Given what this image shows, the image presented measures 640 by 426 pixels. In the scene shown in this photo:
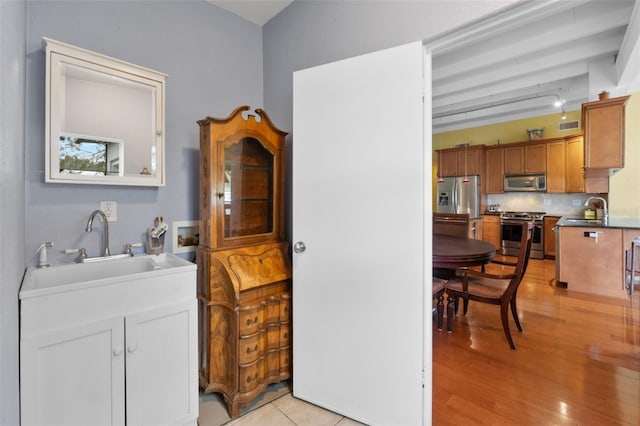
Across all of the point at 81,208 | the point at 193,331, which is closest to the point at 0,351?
the point at 193,331

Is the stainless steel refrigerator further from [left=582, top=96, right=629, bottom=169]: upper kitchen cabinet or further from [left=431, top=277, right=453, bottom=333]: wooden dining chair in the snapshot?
[left=431, top=277, right=453, bottom=333]: wooden dining chair

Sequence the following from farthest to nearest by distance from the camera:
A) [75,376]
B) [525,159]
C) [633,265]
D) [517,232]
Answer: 1. [525,159]
2. [517,232]
3. [633,265]
4. [75,376]

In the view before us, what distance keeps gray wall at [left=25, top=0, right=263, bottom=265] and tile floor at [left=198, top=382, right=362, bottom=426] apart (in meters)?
1.04

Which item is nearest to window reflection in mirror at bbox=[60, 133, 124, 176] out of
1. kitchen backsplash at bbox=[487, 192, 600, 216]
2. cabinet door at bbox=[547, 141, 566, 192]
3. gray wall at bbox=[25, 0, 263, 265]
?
gray wall at bbox=[25, 0, 263, 265]

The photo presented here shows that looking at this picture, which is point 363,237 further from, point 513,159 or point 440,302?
point 513,159

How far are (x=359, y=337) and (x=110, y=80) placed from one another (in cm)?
208

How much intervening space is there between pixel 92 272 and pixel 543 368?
3.08 m

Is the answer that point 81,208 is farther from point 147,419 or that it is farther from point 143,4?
point 143,4

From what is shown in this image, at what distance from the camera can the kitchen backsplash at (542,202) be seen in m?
5.75

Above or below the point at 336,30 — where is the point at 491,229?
below

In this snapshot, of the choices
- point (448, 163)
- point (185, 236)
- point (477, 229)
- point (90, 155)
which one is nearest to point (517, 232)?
point (477, 229)

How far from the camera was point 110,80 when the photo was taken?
1661 millimetres

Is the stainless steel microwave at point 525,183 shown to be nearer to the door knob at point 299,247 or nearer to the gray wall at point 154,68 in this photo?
the gray wall at point 154,68

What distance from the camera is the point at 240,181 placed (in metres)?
1.98
